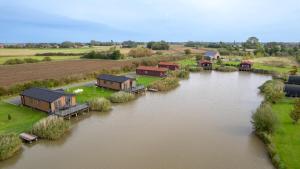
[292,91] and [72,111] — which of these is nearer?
[72,111]

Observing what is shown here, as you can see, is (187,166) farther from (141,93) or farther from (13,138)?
(141,93)

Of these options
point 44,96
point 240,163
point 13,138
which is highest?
point 44,96

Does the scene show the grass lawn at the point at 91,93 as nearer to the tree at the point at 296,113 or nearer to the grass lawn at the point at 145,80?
the grass lawn at the point at 145,80

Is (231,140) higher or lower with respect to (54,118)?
lower

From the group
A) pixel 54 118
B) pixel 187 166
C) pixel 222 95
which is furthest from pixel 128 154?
pixel 222 95

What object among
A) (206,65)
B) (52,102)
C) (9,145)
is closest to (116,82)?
(52,102)

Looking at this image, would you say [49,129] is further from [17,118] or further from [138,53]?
[138,53]

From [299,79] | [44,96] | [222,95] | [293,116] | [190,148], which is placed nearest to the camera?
[190,148]
